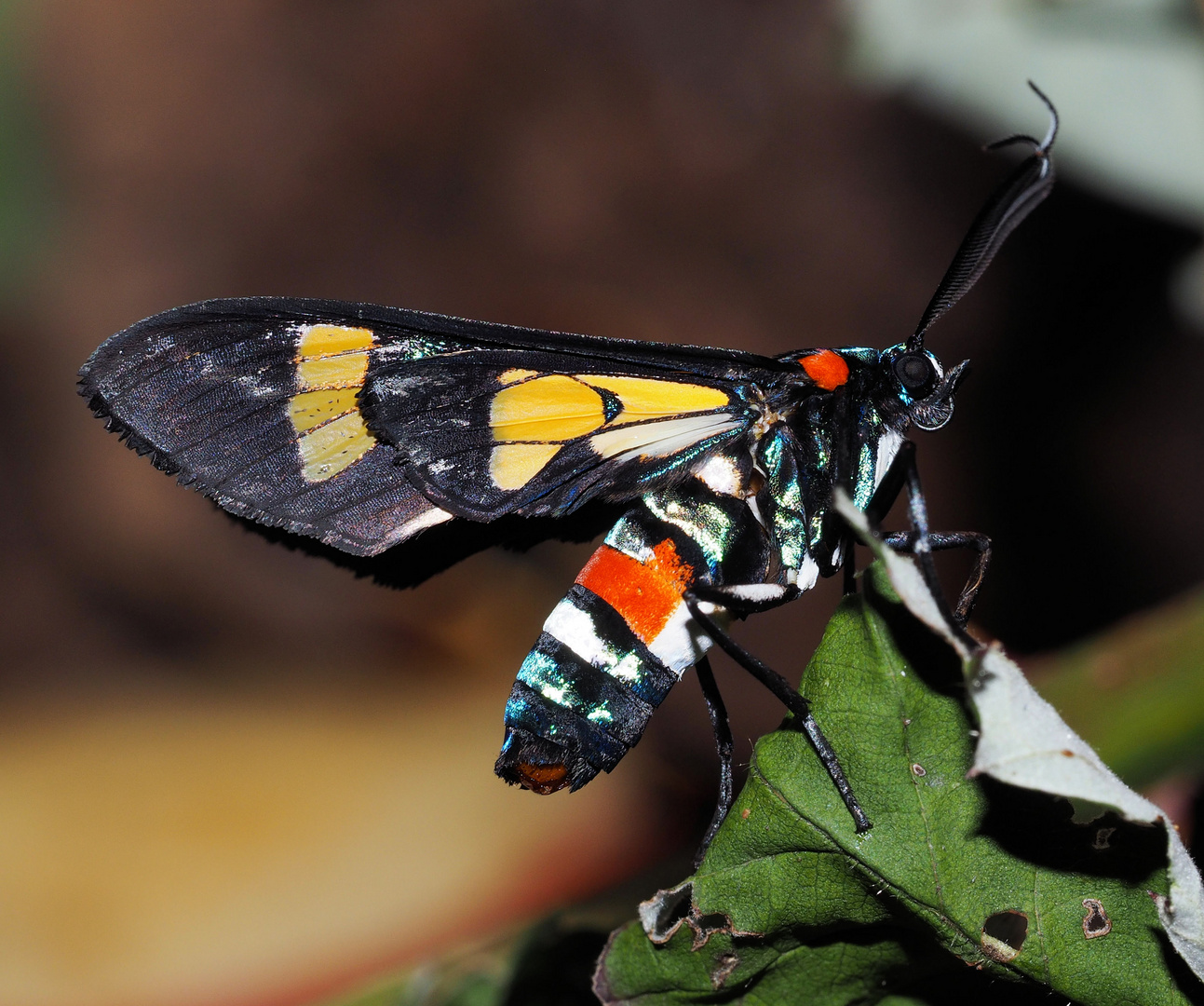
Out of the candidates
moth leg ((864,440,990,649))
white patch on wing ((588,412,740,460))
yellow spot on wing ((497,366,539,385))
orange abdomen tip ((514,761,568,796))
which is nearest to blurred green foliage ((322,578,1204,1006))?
moth leg ((864,440,990,649))

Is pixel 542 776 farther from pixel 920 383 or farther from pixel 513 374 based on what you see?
pixel 920 383

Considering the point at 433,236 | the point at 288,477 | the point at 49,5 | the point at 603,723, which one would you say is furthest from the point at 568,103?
the point at 603,723

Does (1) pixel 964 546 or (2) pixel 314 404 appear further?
(2) pixel 314 404

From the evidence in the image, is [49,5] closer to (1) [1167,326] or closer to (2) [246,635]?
(2) [246,635]

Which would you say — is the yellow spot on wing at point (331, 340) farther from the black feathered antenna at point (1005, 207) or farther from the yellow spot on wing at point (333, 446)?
the black feathered antenna at point (1005, 207)

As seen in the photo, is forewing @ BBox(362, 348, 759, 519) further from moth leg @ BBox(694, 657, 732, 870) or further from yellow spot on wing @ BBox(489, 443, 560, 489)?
moth leg @ BBox(694, 657, 732, 870)

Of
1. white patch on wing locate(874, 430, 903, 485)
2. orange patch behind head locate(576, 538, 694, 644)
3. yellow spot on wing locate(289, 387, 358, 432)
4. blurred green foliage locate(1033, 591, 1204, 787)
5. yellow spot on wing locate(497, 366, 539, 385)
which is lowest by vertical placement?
blurred green foliage locate(1033, 591, 1204, 787)

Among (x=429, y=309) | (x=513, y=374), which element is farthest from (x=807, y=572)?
(x=429, y=309)

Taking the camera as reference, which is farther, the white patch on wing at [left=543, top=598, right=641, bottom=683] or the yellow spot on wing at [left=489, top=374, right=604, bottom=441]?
the yellow spot on wing at [left=489, top=374, right=604, bottom=441]
